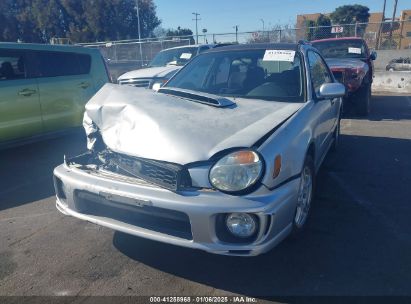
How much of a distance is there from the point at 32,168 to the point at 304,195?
13.0 ft

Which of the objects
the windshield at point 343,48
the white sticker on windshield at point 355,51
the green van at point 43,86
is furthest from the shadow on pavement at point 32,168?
the white sticker on windshield at point 355,51

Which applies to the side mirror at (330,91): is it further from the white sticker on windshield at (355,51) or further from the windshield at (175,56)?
the white sticker on windshield at (355,51)

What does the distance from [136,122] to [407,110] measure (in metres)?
9.00

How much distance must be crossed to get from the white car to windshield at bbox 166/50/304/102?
3.67 m

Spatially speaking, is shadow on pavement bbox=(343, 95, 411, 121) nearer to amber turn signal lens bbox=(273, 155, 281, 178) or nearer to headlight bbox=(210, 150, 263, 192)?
amber turn signal lens bbox=(273, 155, 281, 178)

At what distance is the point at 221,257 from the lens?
3031 millimetres

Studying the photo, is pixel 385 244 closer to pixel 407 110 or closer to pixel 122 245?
pixel 122 245

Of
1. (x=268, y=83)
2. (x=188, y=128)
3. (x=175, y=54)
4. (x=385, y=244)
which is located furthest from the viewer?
(x=175, y=54)

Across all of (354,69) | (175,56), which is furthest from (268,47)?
(175,56)

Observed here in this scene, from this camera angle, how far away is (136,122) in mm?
2918

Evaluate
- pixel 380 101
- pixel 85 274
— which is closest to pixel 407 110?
pixel 380 101

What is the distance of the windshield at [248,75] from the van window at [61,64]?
9.31 feet

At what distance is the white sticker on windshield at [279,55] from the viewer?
3998 mm

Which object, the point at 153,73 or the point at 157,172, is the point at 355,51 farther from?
the point at 157,172
